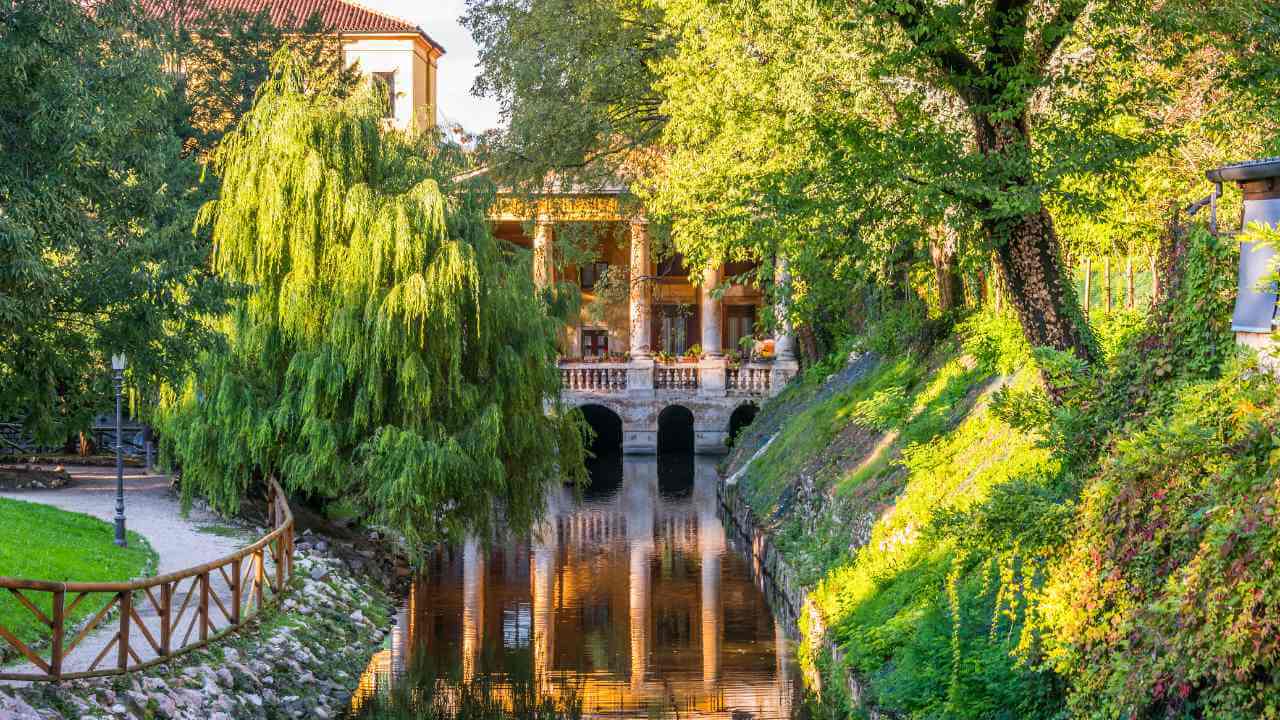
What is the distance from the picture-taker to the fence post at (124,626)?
12320 mm

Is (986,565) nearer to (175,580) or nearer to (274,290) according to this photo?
(175,580)

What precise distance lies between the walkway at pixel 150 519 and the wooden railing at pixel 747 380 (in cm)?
2542

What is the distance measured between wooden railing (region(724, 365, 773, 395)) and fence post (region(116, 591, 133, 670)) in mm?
38367

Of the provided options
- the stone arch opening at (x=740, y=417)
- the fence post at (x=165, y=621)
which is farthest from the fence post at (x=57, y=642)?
the stone arch opening at (x=740, y=417)

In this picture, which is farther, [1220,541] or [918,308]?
[918,308]

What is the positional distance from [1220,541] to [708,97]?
18.5 meters

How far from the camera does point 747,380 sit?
50312 mm

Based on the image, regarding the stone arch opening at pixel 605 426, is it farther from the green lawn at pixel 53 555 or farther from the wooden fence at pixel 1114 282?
the green lawn at pixel 53 555

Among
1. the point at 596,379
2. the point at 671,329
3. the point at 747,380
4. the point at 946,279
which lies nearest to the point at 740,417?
the point at 747,380

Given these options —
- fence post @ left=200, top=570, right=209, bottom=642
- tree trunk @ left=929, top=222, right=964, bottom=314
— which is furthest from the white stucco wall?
fence post @ left=200, top=570, right=209, bottom=642

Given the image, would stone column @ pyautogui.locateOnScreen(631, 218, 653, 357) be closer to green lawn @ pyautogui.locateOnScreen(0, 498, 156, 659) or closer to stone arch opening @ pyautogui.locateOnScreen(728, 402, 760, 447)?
stone arch opening @ pyautogui.locateOnScreen(728, 402, 760, 447)

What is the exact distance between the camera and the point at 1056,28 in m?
13.6

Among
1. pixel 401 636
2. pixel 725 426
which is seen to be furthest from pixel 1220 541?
pixel 725 426

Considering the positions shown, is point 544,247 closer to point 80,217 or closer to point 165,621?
point 80,217
